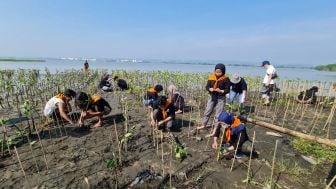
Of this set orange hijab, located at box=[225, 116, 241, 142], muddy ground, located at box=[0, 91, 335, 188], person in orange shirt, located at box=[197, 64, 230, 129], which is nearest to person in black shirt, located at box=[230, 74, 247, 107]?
person in orange shirt, located at box=[197, 64, 230, 129]

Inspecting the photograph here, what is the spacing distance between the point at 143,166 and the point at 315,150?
12.1ft

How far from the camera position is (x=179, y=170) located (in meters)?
4.46

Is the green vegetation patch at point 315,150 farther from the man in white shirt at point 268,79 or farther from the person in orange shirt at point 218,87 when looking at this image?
the man in white shirt at point 268,79

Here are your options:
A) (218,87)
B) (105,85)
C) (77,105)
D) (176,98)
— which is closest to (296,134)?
(218,87)

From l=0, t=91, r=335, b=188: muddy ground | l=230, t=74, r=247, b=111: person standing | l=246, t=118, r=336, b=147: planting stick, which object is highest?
l=230, t=74, r=247, b=111: person standing

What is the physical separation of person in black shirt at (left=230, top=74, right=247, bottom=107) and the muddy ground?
2.28 meters

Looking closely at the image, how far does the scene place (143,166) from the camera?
180 inches

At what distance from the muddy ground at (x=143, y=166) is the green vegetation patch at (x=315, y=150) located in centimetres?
21

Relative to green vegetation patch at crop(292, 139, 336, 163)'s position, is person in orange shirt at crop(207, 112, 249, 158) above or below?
above

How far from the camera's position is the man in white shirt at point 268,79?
9805 millimetres

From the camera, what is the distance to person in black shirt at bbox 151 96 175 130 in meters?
6.39

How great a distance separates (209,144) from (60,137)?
130 inches

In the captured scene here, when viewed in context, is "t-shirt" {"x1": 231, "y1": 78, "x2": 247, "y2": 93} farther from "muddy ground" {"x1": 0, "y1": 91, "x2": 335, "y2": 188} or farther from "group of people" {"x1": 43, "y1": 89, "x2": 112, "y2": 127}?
"group of people" {"x1": 43, "y1": 89, "x2": 112, "y2": 127}

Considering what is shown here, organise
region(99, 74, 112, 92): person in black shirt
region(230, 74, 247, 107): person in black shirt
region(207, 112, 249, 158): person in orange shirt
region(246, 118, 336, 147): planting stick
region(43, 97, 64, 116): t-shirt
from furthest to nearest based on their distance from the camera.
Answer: region(99, 74, 112, 92): person in black shirt
region(230, 74, 247, 107): person in black shirt
region(43, 97, 64, 116): t-shirt
region(246, 118, 336, 147): planting stick
region(207, 112, 249, 158): person in orange shirt
